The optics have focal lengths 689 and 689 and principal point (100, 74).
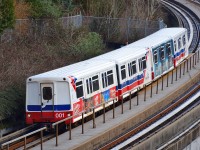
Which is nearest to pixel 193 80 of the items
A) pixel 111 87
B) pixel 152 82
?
pixel 152 82

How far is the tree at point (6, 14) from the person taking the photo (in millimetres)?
33312

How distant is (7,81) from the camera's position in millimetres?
27156

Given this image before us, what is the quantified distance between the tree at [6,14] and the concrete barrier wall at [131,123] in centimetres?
854

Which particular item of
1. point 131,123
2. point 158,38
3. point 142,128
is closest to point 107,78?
point 131,123

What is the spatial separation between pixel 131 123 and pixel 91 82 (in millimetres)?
2282

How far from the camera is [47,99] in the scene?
81.9 feet

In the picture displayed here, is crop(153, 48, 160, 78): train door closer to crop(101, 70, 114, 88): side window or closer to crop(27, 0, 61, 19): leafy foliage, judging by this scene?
crop(101, 70, 114, 88): side window

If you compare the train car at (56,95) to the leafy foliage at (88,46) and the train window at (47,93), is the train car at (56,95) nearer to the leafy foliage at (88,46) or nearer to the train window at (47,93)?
the train window at (47,93)

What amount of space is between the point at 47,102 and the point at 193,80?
13.3 m

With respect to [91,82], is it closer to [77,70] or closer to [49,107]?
[77,70]

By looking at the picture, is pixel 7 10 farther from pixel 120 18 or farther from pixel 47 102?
pixel 120 18

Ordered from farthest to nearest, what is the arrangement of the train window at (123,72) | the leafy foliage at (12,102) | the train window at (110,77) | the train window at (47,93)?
1. the train window at (123,72)
2. the train window at (110,77)
3. the leafy foliage at (12,102)
4. the train window at (47,93)

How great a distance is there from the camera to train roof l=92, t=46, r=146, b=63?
97.7ft

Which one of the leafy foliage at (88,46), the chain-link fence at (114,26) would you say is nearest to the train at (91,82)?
the leafy foliage at (88,46)
